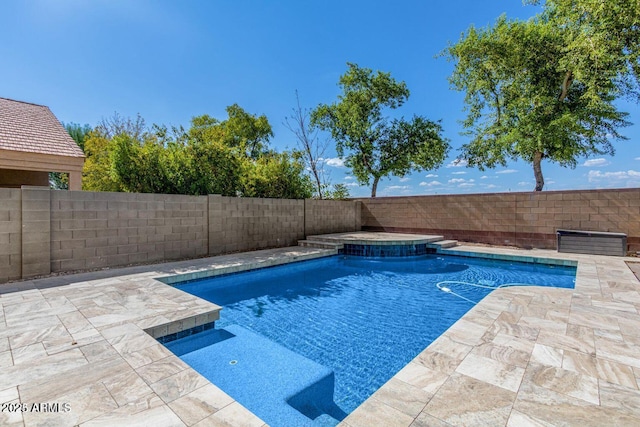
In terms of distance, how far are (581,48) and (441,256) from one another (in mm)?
7477

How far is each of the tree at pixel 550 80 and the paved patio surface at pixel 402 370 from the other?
8183 millimetres

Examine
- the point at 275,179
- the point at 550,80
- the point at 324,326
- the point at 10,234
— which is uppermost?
the point at 550,80

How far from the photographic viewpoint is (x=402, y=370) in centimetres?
234

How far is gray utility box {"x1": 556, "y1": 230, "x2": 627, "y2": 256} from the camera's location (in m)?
7.62

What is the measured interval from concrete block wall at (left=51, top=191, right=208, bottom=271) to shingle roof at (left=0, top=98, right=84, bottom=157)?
3.92m

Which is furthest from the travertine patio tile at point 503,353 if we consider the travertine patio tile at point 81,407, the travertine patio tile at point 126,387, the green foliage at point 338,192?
the green foliage at point 338,192

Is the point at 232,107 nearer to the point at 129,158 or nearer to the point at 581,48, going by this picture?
the point at 129,158

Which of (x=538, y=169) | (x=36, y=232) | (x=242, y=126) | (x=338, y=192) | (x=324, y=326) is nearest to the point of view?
(x=324, y=326)

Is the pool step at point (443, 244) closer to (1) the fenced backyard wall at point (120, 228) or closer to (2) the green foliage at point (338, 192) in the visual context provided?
(1) the fenced backyard wall at point (120, 228)

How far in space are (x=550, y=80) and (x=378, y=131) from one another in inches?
270

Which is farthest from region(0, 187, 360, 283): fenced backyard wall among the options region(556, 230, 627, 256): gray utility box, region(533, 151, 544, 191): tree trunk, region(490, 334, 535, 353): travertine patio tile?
region(533, 151, 544, 191): tree trunk

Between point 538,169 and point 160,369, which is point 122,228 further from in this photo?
point 538,169

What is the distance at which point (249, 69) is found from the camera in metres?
12.2

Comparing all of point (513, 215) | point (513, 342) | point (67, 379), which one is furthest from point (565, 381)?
point (513, 215)
